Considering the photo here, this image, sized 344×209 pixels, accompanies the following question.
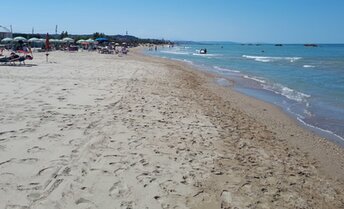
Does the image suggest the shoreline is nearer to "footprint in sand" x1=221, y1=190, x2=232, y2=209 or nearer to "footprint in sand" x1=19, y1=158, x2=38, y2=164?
"footprint in sand" x1=221, y1=190, x2=232, y2=209

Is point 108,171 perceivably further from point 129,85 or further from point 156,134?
point 129,85

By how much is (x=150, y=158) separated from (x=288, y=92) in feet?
43.0

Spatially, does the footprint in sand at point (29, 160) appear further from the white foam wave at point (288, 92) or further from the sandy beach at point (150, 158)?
the white foam wave at point (288, 92)

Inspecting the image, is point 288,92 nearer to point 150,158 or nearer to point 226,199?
point 150,158

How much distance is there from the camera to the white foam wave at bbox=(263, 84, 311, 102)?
50.0 feet

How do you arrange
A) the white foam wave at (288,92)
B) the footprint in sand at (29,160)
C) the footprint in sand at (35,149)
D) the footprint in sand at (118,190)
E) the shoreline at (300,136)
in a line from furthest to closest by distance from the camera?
the white foam wave at (288,92) < the shoreline at (300,136) < the footprint in sand at (35,149) < the footprint in sand at (29,160) < the footprint in sand at (118,190)

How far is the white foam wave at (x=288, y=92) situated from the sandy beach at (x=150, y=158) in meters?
5.75

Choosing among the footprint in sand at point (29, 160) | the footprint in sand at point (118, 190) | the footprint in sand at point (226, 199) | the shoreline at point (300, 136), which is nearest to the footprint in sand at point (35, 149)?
the footprint in sand at point (29, 160)

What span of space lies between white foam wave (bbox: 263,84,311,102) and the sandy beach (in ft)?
18.9

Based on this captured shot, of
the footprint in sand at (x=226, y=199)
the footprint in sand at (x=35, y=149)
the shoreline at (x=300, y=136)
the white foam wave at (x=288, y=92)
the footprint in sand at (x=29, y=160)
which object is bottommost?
the shoreline at (x=300, y=136)

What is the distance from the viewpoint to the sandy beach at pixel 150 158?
4289 millimetres

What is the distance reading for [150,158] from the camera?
5.54m

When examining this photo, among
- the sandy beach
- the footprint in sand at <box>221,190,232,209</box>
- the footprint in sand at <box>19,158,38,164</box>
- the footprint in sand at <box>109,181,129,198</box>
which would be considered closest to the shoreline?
the sandy beach

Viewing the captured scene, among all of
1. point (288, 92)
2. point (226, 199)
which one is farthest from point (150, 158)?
point (288, 92)
